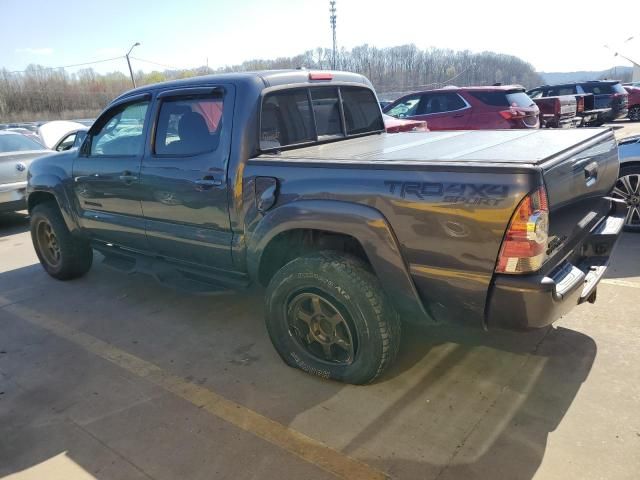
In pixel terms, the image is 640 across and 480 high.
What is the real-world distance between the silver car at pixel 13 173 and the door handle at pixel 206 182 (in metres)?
5.48

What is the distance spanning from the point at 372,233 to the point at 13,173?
7.48 m

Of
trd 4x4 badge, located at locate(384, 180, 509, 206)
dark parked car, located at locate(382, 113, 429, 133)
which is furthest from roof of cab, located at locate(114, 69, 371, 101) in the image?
dark parked car, located at locate(382, 113, 429, 133)

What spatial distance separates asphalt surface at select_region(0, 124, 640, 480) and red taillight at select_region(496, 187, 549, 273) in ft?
2.96

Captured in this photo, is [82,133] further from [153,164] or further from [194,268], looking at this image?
[194,268]

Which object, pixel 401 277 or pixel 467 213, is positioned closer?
pixel 467 213

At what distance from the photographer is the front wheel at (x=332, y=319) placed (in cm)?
276

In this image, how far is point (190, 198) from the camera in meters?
3.50

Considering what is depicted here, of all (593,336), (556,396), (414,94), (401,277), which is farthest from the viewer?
(414,94)

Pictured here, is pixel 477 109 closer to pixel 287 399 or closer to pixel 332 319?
pixel 332 319

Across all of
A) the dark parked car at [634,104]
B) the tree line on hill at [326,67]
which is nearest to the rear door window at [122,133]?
the dark parked car at [634,104]

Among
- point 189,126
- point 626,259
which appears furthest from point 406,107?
point 189,126

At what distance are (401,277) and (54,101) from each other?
230ft

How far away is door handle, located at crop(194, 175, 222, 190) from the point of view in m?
3.30

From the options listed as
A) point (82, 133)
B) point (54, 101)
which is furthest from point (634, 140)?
point (54, 101)
